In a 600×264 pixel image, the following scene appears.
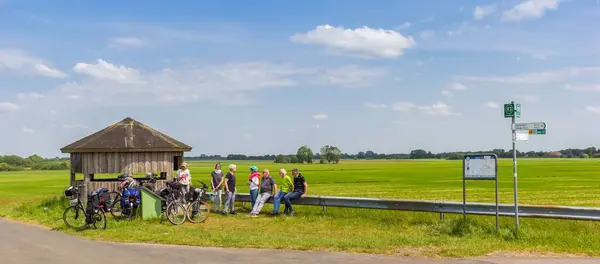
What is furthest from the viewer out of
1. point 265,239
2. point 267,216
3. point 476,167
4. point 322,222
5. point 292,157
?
point 292,157

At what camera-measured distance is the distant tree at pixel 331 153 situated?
173875mm

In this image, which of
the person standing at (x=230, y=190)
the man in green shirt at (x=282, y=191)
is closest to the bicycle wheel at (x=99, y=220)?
the person standing at (x=230, y=190)

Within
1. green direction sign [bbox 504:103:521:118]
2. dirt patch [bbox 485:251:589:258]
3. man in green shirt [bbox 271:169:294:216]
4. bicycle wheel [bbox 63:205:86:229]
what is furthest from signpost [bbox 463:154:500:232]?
bicycle wheel [bbox 63:205:86:229]

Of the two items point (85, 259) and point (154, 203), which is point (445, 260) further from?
point (154, 203)

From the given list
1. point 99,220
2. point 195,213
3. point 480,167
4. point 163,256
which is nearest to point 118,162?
point 195,213

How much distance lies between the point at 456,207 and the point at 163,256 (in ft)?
26.0

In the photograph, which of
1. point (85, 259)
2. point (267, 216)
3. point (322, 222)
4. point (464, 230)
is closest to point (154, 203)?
point (267, 216)

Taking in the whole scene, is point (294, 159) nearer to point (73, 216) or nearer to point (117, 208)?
point (117, 208)

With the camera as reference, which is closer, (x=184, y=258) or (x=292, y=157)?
(x=184, y=258)

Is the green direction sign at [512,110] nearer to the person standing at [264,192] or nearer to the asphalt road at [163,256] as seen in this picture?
the asphalt road at [163,256]

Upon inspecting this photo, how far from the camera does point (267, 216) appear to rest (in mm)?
17953

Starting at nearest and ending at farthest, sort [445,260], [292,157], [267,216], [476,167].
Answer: [445,260] → [476,167] → [267,216] → [292,157]

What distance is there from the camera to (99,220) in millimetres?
15578

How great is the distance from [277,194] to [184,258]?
7.91 m
